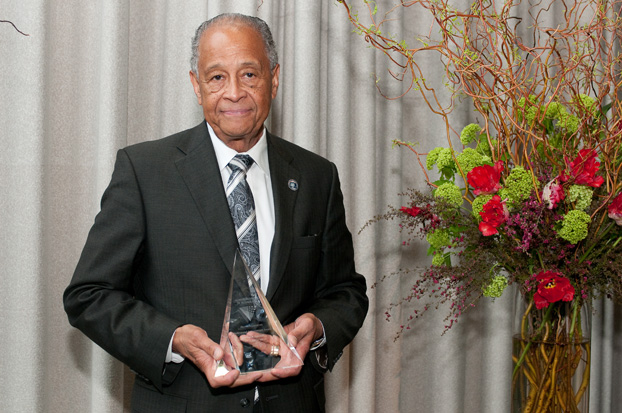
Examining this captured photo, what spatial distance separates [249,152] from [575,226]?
2.68 feet

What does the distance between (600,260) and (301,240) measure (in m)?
0.75

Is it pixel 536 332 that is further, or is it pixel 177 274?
pixel 536 332

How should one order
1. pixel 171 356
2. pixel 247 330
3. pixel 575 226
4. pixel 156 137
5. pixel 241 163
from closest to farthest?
1. pixel 247 330
2. pixel 171 356
3. pixel 575 226
4. pixel 241 163
5. pixel 156 137

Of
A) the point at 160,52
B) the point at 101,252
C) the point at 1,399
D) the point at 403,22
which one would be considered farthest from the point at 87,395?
the point at 403,22

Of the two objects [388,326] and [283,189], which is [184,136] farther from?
[388,326]

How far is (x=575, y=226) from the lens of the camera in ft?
5.42

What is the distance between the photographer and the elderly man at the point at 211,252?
5.07 feet

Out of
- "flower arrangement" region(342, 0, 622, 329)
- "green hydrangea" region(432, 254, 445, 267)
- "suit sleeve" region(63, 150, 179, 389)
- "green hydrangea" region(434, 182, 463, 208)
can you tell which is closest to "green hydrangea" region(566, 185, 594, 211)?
"flower arrangement" region(342, 0, 622, 329)

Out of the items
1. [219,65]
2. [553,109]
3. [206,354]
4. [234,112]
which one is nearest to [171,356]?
[206,354]

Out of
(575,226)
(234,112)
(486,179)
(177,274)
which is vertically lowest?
(177,274)

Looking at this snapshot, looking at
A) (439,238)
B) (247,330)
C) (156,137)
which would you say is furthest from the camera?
(156,137)

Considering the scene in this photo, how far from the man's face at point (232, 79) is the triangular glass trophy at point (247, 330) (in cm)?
44

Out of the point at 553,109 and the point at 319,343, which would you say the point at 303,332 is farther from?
the point at 553,109

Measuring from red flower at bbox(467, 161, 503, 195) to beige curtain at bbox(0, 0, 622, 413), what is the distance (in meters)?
0.99
